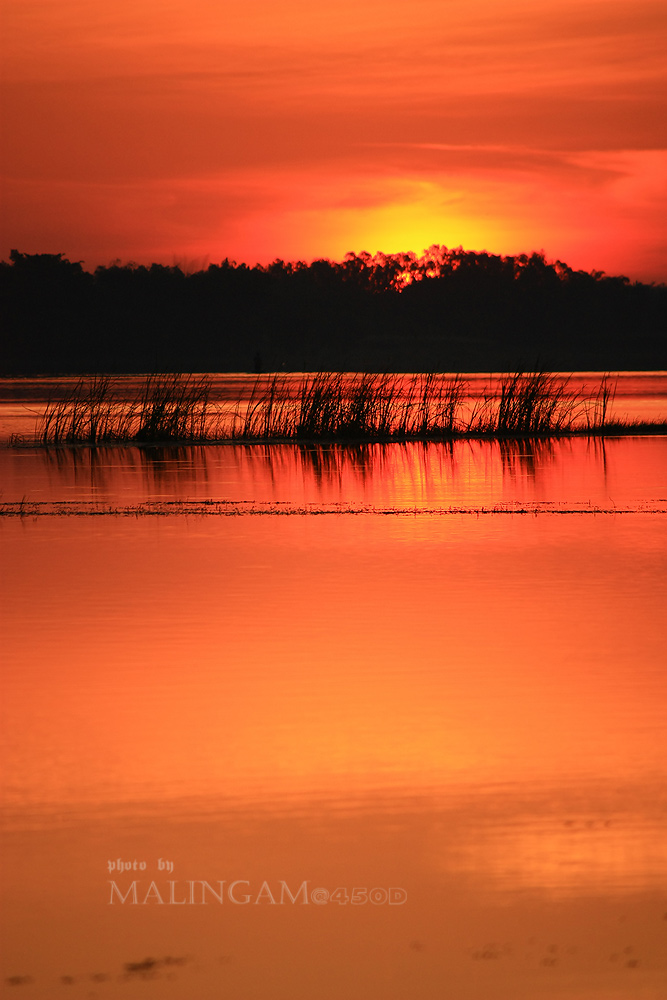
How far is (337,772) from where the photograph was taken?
487 cm

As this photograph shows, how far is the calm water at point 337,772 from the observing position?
3.62 meters

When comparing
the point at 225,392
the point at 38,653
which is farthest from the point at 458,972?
the point at 225,392

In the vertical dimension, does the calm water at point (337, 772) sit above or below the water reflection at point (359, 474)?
below

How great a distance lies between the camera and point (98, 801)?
4629mm

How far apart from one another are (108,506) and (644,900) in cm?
1119

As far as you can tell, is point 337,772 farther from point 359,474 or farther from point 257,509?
point 359,474

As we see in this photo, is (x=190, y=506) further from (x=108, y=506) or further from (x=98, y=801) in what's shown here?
(x=98, y=801)

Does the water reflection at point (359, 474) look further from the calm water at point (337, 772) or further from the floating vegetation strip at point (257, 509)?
the calm water at point (337, 772)

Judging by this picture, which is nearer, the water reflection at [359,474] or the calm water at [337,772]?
the calm water at [337,772]

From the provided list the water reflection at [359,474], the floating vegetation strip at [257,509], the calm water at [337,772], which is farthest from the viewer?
the water reflection at [359,474]

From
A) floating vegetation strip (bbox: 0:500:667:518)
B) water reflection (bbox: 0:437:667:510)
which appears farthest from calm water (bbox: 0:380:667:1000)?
water reflection (bbox: 0:437:667:510)

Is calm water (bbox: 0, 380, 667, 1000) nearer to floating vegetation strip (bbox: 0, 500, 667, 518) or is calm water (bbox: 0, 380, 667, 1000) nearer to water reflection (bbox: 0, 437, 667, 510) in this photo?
floating vegetation strip (bbox: 0, 500, 667, 518)

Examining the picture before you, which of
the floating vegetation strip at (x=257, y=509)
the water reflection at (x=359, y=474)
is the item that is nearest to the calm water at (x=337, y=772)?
the floating vegetation strip at (x=257, y=509)

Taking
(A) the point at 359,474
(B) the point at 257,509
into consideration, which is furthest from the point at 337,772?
(A) the point at 359,474
